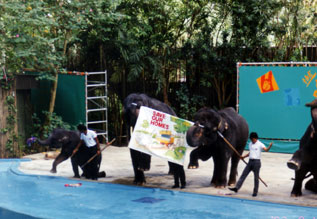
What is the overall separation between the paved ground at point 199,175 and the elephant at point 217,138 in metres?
0.42

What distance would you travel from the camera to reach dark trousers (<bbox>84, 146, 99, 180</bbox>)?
11.6 metres

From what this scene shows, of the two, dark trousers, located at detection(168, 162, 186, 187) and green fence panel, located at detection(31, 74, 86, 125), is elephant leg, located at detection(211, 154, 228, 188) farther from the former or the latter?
green fence panel, located at detection(31, 74, 86, 125)

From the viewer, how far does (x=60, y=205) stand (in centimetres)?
981

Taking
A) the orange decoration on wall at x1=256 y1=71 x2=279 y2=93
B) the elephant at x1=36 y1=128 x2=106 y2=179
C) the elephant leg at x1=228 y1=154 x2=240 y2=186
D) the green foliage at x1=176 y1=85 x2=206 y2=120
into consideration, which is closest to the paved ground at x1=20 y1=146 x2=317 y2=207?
the elephant leg at x1=228 y1=154 x2=240 y2=186

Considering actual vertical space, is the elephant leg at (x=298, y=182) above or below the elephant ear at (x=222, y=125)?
below

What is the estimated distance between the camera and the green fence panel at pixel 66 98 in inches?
639

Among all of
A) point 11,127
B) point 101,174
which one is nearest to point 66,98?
point 11,127

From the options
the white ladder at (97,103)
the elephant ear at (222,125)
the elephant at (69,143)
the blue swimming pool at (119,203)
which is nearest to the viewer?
the blue swimming pool at (119,203)

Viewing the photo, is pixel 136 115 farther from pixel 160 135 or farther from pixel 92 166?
pixel 92 166

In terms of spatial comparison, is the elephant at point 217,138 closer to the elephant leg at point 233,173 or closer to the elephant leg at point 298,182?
the elephant leg at point 233,173

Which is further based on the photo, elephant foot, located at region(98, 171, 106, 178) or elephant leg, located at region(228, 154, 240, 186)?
elephant foot, located at region(98, 171, 106, 178)

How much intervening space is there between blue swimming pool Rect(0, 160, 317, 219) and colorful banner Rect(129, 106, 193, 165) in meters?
0.80

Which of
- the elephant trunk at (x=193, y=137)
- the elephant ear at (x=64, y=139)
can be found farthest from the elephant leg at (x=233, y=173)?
the elephant ear at (x=64, y=139)

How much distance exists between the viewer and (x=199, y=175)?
1204 cm
